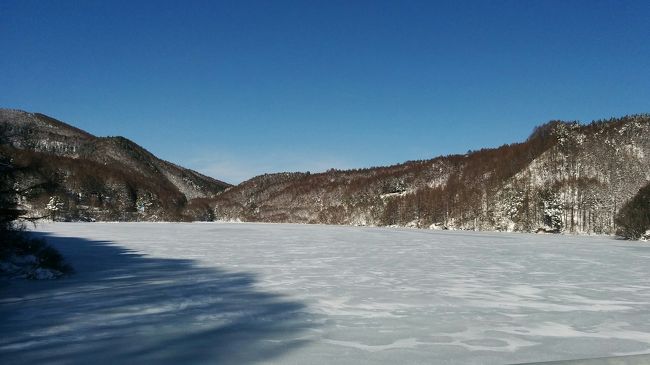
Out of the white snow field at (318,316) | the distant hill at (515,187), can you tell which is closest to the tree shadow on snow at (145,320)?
the white snow field at (318,316)

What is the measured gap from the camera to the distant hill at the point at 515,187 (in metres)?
82.6

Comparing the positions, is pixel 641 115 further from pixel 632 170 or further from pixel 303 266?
pixel 303 266

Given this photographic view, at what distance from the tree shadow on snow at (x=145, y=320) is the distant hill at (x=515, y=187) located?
233ft

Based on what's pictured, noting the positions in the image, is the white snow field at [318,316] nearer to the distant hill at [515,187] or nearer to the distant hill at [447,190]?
the distant hill at [447,190]

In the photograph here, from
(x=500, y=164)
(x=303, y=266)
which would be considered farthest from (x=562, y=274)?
(x=500, y=164)

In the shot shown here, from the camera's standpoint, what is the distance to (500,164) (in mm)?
128125

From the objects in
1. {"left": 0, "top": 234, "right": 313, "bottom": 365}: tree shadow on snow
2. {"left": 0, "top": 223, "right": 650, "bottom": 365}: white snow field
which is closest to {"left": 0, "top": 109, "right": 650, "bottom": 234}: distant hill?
{"left": 0, "top": 234, "right": 313, "bottom": 365}: tree shadow on snow

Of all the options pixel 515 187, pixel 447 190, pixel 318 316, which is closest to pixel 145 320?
pixel 318 316

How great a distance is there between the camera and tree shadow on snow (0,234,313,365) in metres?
6.06

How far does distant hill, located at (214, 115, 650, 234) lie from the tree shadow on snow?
70935 mm

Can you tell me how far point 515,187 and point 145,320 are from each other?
322ft

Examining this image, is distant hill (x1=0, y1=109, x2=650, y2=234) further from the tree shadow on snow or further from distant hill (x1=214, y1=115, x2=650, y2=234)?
the tree shadow on snow

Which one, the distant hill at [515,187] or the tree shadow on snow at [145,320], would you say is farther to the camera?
the distant hill at [515,187]

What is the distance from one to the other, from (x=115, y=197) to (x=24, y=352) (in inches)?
6188
